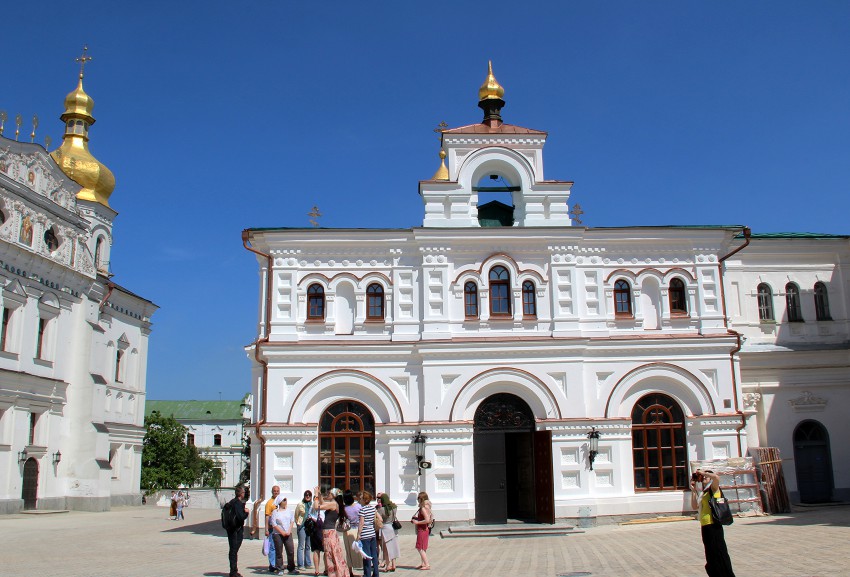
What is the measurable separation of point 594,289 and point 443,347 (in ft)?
15.7

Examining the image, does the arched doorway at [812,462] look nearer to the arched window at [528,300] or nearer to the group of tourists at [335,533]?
the arched window at [528,300]

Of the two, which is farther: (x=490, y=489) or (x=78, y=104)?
(x=78, y=104)

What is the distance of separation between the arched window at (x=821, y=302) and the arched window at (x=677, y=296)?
21.2 feet

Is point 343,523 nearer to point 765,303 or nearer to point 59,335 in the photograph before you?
point 765,303

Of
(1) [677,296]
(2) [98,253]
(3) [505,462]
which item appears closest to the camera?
(3) [505,462]

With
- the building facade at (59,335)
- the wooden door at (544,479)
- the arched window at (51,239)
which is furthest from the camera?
the arched window at (51,239)

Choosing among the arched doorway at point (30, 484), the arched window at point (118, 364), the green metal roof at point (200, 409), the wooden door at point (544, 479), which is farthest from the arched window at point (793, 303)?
the green metal roof at point (200, 409)

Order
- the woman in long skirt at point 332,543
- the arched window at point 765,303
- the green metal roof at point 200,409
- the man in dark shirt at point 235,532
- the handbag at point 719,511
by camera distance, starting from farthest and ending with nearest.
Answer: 1. the green metal roof at point 200,409
2. the arched window at point 765,303
3. the woman in long skirt at point 332,543
4. the man in dark shirt at point 235,532
5. the handbag at point 719,511

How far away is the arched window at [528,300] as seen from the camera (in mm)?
22525

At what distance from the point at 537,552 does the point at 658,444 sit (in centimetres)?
675

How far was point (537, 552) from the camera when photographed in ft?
54.9

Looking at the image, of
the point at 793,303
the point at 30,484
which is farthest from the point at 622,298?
the point at 30,484

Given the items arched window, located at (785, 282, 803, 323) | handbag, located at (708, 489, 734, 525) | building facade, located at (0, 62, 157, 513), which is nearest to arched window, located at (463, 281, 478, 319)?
arched window, located at (785, 282, 803, 323)

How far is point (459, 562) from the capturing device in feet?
51.0
